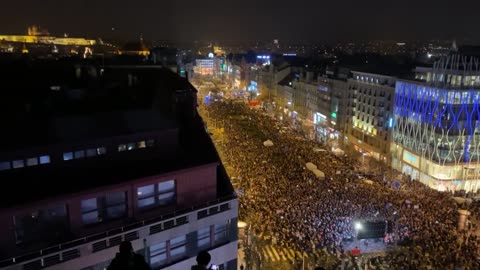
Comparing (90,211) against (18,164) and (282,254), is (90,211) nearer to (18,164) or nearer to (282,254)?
(18,164)

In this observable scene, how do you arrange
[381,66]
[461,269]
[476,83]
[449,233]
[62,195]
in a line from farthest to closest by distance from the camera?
[381,66] < [476,83] < [449,233] < [461,269] < [62,195]

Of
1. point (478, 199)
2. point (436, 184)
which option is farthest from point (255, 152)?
point (478, 199)

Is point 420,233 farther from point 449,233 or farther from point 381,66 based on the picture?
point 381,66

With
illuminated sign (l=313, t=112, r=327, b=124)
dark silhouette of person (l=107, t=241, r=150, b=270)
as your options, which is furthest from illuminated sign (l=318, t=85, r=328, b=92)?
dark silhouette of person (l=107, t=241, r=150, b=270)

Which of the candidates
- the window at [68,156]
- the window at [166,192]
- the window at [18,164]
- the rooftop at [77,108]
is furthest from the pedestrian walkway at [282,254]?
the window at [18,164]

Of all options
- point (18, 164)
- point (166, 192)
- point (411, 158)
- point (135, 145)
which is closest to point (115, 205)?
point (166, 192)

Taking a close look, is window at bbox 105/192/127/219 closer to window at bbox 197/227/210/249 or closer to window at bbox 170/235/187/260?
window at bbox 170/235/187/260

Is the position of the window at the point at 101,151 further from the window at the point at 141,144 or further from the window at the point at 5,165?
the window at the point at 5,165
